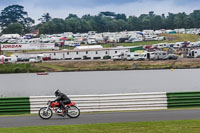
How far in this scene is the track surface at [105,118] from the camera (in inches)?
805

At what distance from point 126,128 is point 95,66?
70.8 m

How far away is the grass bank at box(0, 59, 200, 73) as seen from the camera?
85562mm

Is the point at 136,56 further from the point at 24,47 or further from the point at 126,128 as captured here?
the point at 126,128

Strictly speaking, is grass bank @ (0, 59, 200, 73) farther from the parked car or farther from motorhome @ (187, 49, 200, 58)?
motorhome @ (187, 49, 200, 58)

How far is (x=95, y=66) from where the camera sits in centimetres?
8906

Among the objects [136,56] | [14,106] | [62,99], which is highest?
[136,56]

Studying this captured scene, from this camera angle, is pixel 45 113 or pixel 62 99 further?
pixel 62 99

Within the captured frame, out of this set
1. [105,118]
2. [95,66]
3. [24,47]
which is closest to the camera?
[105,118]

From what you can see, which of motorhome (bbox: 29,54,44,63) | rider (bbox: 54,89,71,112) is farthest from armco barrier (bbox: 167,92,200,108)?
motorhome (bbox: 29,54,44,63)

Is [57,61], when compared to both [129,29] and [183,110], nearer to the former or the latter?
[183,110]

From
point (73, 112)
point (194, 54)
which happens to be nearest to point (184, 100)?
point (73, 112)

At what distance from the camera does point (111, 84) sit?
6406 cm

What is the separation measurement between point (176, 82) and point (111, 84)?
8731 millimetres

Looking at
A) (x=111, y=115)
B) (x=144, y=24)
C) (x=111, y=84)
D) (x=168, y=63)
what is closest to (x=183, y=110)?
(x=111, y=115)
